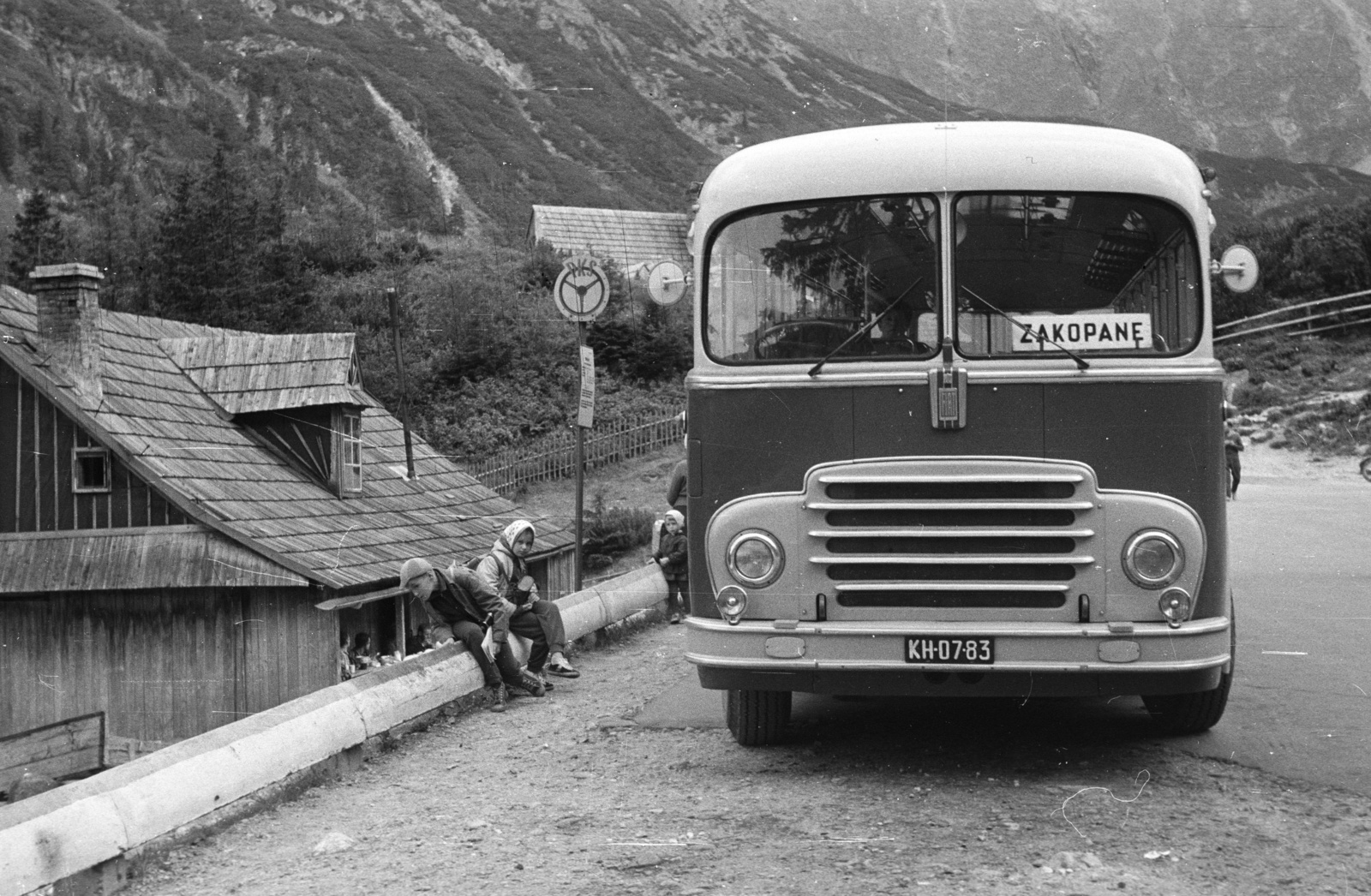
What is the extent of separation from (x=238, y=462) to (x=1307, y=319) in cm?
3546

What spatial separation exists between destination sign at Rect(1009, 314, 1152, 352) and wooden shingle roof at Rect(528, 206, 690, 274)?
61.2 metres

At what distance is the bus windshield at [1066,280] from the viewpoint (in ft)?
25.3

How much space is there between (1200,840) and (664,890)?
7.68 ft

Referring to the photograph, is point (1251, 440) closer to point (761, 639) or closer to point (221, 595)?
point (221, 595)

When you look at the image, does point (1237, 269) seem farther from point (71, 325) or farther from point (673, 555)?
point (71, 325)

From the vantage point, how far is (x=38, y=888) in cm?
604

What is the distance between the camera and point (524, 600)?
11875mm

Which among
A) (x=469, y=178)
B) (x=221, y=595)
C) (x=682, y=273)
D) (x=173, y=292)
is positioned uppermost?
(x=469, y=178)

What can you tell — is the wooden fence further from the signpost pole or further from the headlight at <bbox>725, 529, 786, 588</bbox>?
the headlight at <bbox>725, 529, 786, 588</bbox>

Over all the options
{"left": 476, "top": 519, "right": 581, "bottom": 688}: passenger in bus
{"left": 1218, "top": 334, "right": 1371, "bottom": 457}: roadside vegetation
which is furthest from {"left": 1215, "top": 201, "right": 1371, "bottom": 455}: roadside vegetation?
{"left": 476, "top": 519, "right": 581, "bottom": 688}: passenger in bus

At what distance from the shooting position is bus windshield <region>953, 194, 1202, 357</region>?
7.73 m

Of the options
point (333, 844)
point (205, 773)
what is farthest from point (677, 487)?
point (333, 844)

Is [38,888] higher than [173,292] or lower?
lower

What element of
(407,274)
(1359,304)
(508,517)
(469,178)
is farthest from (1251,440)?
(469,178)
